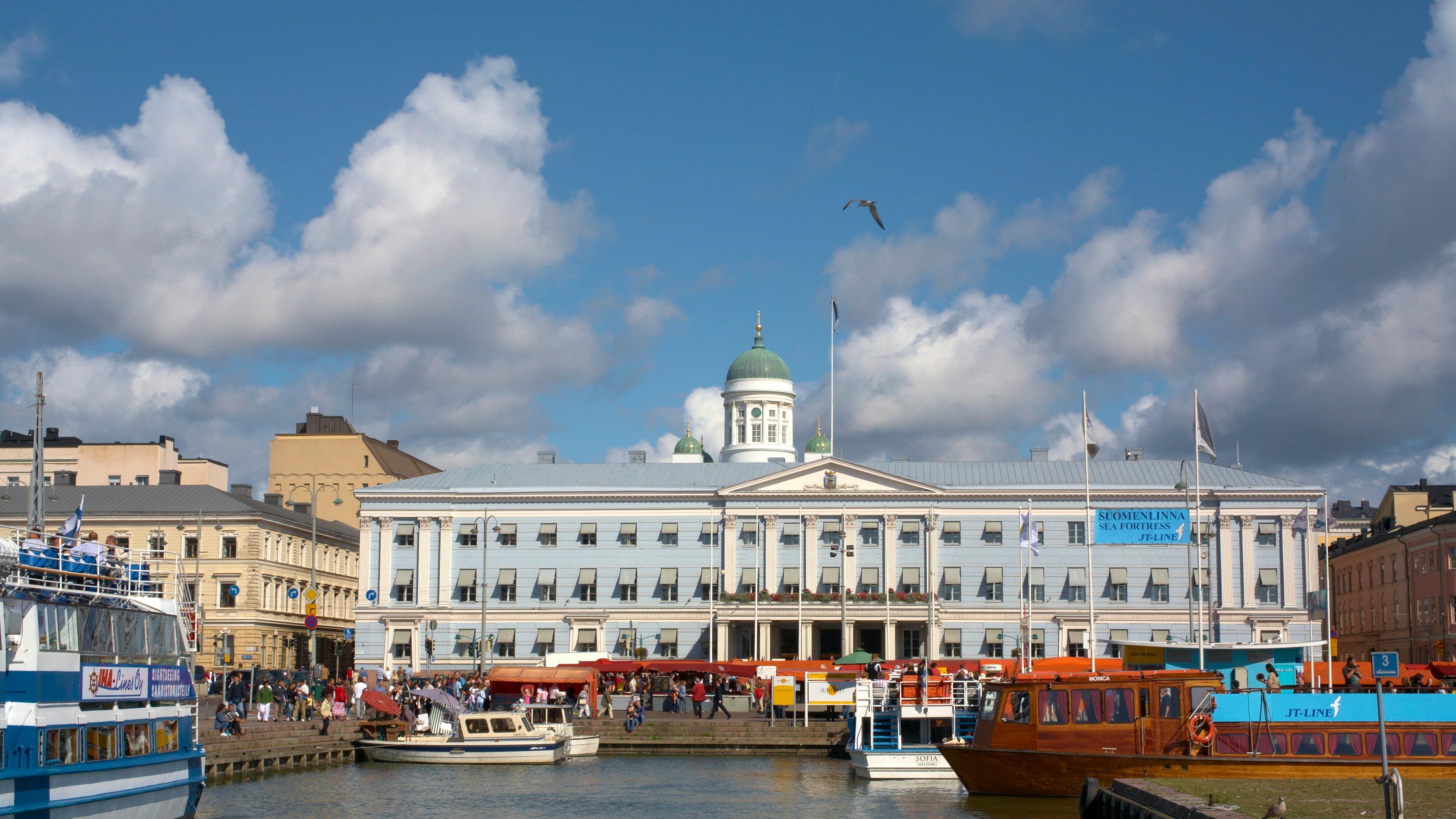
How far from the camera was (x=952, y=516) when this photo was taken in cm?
10088

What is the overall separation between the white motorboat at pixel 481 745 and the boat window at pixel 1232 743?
86.3 ft

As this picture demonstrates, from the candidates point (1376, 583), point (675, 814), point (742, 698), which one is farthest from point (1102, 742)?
point (1376, 583)

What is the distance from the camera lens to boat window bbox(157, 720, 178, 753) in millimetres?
37500

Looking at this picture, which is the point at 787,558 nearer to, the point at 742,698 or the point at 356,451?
the point at 742,698

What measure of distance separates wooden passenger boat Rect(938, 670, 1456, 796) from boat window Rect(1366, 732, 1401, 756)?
3 cm

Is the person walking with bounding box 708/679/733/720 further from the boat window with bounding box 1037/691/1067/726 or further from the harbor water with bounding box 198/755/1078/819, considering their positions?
the boat window with bounding box 1037/691/1067/726

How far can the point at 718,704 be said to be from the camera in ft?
245

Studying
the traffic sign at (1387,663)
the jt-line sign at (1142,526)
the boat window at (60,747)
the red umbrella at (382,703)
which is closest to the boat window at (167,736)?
the boat window at (60,747)

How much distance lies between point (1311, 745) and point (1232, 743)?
1.91m

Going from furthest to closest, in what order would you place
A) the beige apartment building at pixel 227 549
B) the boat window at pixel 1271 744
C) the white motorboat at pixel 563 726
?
1. the beige apartment building at pixel 227 549
2. the white motorboat at pixel 563 726
3. the boat window at pixel 1271 744

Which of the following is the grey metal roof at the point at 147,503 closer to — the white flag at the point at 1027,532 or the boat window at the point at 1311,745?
the white flag at the point at 1027,532

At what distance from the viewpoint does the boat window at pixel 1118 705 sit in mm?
43812

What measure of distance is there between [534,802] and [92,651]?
16767mm

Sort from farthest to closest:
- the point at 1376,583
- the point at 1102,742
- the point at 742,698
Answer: the point at 1376,583
the point at 742,698
the point at 1102,742
